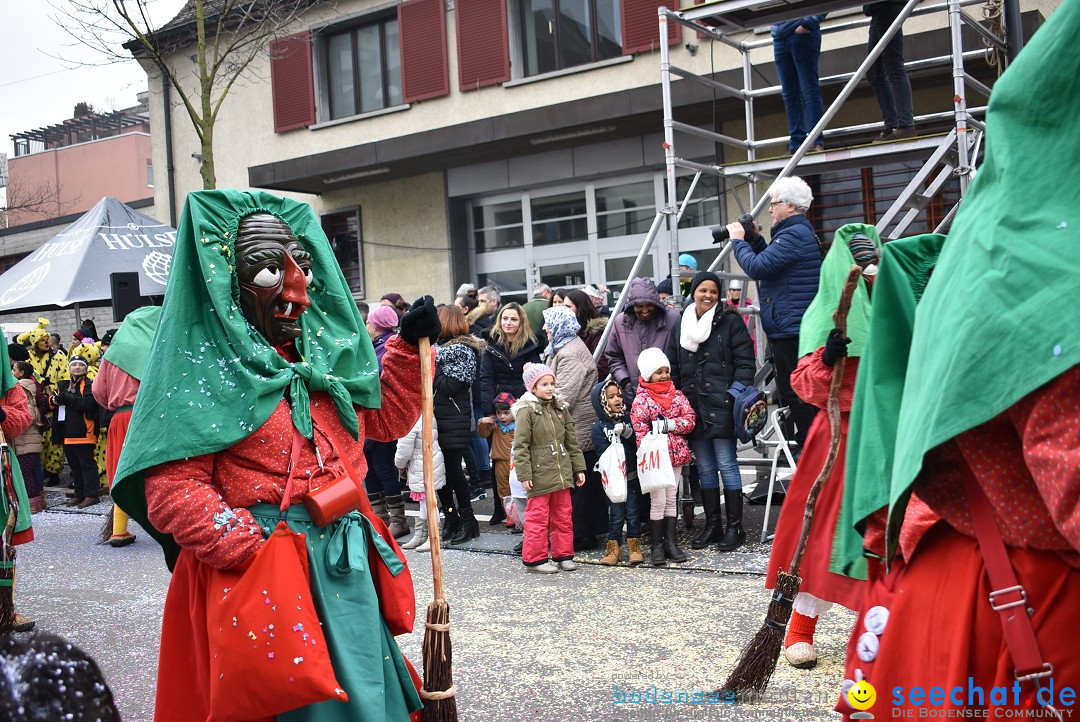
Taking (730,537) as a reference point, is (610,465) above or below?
above

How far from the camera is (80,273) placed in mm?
11500

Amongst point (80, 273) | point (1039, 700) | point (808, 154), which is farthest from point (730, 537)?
point (80, 273)

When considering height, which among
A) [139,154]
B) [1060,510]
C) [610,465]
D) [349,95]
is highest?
[139,154]

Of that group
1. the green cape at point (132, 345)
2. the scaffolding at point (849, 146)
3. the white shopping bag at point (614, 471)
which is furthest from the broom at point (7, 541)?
the scaffolding at point (849, 146)

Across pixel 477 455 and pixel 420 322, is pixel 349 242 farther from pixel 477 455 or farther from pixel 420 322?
pixel 420 322

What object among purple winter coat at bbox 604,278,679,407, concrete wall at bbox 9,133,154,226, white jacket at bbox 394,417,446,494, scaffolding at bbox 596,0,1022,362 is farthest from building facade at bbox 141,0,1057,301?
concrete wall at bbox 9,133,154,226

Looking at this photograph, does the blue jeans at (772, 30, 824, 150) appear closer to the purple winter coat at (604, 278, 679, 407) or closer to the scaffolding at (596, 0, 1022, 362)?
the scaffolding at (596, 0, 1022, 362)

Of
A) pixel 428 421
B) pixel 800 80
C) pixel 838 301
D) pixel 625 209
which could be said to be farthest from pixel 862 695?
pixel 625 209

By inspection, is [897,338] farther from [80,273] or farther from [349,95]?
[349,95]

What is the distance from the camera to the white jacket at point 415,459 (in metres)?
8.05

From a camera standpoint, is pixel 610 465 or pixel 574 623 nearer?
pixel 574 623

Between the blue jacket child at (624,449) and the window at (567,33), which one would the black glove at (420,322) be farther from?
the window at (567,33)

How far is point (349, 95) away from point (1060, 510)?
17138 mm

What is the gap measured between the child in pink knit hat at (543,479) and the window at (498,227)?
9497mm
